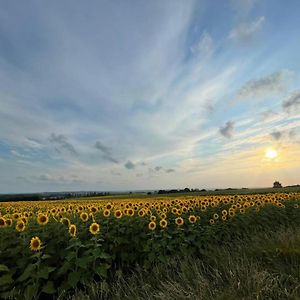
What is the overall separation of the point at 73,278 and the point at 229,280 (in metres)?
2.68

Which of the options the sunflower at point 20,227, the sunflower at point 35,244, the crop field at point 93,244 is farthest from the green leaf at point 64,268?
the sunflower at point 20,227

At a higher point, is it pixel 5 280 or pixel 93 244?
pixel 93 244

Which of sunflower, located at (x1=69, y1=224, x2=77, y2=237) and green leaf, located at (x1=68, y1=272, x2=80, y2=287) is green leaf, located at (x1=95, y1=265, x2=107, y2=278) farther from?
sunflower, located at (x1=69, y1=224, x2=77, y2=237)

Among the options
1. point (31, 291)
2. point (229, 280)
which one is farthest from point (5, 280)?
point (229, 280)

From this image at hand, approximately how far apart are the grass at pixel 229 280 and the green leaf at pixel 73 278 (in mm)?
173

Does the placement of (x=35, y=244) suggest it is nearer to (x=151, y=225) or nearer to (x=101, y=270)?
A: (x=101, y=270)

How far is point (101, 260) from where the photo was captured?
23.6 feet

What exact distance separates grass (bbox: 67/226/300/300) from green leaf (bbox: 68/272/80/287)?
0.17 m

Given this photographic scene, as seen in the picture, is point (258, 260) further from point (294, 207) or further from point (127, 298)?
point (294, 207)

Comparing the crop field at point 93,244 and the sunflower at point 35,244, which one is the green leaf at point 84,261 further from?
the sunflower at point 35,244

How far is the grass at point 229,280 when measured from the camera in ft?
15.0

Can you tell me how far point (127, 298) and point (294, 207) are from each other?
9767mm

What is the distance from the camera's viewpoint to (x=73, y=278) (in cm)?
599

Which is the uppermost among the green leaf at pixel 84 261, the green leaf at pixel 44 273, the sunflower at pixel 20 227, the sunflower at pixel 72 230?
the sunflower at pixel 20 227
